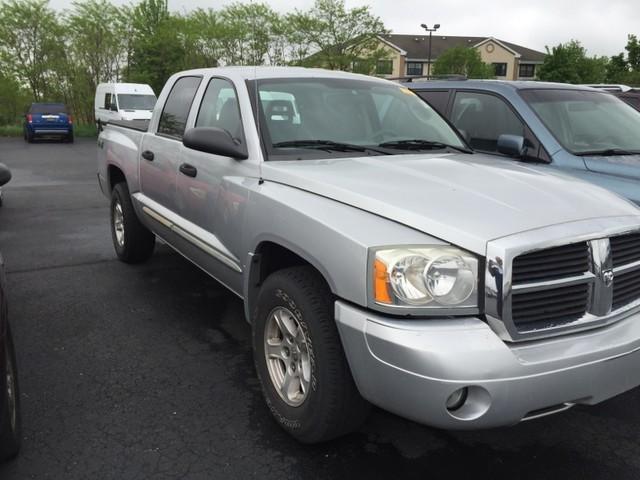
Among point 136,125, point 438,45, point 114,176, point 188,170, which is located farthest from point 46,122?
point 438,45

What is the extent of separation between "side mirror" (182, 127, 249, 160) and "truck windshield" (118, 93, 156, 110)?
75.1 feet

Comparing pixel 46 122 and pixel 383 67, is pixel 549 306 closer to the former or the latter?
pixel 46 122

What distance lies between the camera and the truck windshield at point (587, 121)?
5070mm

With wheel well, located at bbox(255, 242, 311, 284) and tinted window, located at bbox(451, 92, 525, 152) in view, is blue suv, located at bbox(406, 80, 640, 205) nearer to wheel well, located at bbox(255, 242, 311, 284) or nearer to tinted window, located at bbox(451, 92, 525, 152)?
tinted window, located at bbox(451, 92, 525, 152)

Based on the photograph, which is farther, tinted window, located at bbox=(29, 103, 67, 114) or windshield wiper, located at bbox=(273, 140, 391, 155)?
tinted window, located at bbox=(29, 103, 67, 114)

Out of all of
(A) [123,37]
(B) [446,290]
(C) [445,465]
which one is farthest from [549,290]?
(A) [123,37]

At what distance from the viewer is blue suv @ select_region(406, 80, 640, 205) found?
4688 mm

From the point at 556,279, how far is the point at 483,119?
3.53 metres

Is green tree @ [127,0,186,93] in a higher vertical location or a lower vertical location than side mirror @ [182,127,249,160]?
higher

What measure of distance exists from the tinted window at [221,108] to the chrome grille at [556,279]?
1871 millimetres

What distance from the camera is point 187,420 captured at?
3070 mm

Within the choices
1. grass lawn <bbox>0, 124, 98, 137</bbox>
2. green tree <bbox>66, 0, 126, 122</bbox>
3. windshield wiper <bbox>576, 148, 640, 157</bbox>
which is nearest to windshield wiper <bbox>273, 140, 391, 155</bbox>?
windshield wiper <bbox>576, 148, 640, 157</bbox>

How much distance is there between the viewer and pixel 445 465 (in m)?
2.75

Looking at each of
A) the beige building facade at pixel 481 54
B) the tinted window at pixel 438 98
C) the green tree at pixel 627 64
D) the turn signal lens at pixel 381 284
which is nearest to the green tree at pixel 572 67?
the green tree at pixel 627 64
